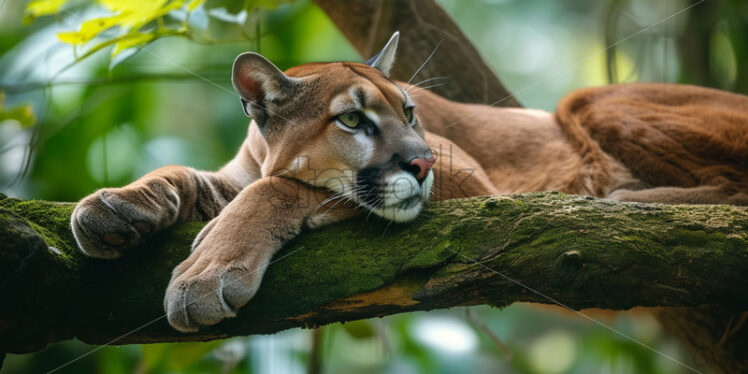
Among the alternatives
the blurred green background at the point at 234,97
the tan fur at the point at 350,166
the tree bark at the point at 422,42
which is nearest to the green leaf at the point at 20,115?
the blurred green background at the point at 234,97

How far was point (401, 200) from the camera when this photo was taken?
2512 mm

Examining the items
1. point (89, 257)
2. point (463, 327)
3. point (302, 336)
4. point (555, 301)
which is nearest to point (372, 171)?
point (555, 301)

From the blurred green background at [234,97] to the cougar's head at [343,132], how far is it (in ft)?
2.60

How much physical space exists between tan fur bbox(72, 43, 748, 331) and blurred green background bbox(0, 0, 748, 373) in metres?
0.56

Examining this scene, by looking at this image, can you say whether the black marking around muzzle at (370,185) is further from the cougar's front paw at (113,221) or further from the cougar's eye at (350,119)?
the cougar's front paw at (113,221)

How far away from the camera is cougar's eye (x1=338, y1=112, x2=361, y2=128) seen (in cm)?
281

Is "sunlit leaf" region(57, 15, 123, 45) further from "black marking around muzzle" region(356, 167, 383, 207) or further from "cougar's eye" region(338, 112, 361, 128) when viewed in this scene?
"black marking around muzzle" region(356, 167, 383, 207)

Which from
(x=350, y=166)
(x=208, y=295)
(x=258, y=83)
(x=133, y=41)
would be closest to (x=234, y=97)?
(x=133, y=41)

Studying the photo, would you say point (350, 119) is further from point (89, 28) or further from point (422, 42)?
point (422, 42)

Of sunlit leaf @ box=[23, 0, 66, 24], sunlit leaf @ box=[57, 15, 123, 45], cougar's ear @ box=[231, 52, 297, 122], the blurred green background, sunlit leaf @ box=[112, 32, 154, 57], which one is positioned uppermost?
sunlit leaf @ box=[23, 0, 66, 24]

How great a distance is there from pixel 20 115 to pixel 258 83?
7.47ft

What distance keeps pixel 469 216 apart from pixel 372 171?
0.48 metres

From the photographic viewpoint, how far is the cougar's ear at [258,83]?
279 centimetres

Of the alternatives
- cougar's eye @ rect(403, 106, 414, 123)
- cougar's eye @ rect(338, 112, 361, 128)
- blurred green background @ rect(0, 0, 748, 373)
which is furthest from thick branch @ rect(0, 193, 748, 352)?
blurred green background @ rect(0, 0, 748, 373)
